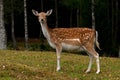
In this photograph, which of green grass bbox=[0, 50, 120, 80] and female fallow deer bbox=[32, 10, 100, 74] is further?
female fallow deer bbox=[32, 10, 100, 74]

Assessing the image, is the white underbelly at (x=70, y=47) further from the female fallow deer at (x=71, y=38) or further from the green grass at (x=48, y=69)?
the green grass at (x=48, y=69)

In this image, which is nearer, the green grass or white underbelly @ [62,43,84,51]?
the green grass

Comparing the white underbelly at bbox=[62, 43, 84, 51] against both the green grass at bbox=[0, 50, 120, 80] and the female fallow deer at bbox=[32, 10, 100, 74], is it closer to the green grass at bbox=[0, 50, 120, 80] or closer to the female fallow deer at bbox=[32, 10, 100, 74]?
the female fallow deer at bbox=[32, 10, 100, 74]

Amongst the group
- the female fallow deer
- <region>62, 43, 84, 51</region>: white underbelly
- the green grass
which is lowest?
the green grass

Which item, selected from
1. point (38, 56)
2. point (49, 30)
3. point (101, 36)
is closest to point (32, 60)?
point (38, 56)

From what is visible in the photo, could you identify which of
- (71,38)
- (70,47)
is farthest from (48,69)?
(71,38)

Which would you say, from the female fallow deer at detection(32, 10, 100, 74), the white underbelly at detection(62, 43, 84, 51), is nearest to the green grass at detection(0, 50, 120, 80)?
the female fallow deer at detection(32, 10, 100, 74)

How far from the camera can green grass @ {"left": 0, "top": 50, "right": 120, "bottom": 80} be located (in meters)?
14.3

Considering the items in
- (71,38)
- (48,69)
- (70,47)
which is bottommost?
(48,69)

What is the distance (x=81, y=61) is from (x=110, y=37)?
21.0 m

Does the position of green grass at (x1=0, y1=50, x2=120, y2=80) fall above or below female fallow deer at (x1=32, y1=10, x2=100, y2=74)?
below

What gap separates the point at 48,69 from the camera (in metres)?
16.4

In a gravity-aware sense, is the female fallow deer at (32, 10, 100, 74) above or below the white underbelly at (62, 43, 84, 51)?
above

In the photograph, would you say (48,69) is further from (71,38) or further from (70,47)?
(71,38)
